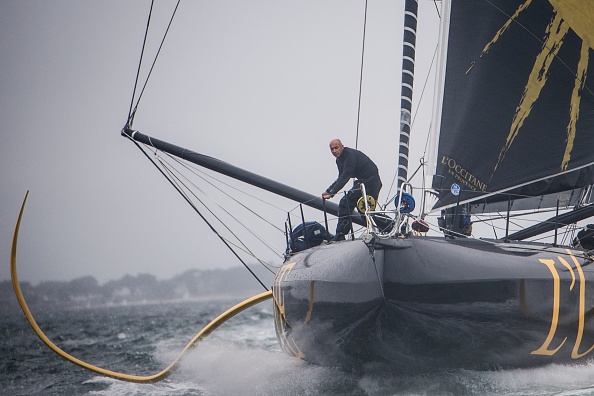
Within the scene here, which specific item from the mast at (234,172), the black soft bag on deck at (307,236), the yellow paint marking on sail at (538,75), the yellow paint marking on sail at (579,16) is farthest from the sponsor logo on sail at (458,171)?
the yellow paint marking on sail at (579,16)

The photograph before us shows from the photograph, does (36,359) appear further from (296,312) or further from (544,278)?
(544,278)

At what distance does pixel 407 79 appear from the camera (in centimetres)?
985

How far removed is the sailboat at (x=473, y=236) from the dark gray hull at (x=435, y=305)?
0.01 metres

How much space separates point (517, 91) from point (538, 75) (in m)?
0.35

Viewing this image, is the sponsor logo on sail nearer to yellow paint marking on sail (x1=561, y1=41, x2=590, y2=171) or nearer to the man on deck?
the man on deck

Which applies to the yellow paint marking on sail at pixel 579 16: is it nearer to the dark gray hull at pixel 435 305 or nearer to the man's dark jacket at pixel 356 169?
the man's dark jacket at pixel 356 169

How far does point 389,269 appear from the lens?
6.87 meters

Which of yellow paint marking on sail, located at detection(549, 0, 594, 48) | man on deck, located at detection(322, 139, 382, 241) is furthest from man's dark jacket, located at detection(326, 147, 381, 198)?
yellow paint marking on sail, located at detection(549, 0, 594, 48)

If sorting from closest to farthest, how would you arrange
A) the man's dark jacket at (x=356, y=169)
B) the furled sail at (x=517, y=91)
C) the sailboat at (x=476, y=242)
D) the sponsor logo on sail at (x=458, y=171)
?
the sailboat at (x=476, y=242)
the man's dark jacket at (x=356, y=169)
the sponsor logo on sail at (x=458, y=171)
the furled sail at (x=517, y=91)

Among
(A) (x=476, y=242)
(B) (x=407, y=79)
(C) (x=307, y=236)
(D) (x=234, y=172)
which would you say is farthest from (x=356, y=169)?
(D) (x=234, y=172)

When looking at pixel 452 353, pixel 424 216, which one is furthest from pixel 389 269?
pixel 424 216

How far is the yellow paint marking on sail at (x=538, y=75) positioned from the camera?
33.1ft

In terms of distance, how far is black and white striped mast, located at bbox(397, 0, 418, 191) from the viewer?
9.42 meters

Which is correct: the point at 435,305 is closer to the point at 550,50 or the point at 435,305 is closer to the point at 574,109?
the point at 574,109
